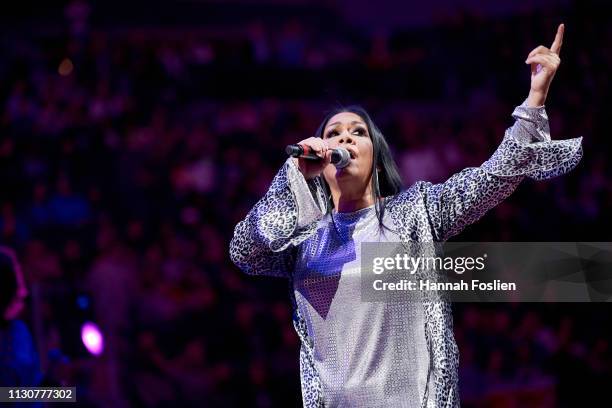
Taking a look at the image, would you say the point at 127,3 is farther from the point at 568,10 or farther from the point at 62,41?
the point at 568,10

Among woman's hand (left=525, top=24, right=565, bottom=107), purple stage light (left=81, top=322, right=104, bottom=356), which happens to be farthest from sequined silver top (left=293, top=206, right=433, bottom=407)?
purple stage light (left=81, top=322, right=104, bottom=356)

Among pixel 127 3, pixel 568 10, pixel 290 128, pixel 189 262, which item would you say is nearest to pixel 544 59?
pixel 189 262

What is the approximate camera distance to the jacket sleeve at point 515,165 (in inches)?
91.2

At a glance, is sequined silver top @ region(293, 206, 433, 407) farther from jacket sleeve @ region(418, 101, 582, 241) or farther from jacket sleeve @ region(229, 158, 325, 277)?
jacket sleeve @ region(418, 101, 582, 241)

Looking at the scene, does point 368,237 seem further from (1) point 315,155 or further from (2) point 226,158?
(2) point 226,158

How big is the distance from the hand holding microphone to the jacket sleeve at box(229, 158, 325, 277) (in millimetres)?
29

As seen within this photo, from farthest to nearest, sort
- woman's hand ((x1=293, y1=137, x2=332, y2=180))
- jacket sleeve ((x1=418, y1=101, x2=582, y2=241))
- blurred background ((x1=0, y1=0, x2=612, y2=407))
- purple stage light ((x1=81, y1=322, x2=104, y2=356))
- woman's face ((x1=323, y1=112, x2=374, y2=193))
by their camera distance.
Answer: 1. blurred background ((x1=0, y1=0, x2=612, y2=407))
2. purple stage light ((x1=81, y1=322, x2=104, y2=356))
3. woman's face ((x1=323, y1=112, x2=374, y2=193))
4. woman's hand ((x1=293, y1=137, x2=332, y2=180))
5. jacket sleeve ((x1=418, y1=101, x2=582, y2=241))

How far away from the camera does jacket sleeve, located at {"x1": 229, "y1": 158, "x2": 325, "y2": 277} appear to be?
2459mm

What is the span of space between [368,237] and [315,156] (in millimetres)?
284

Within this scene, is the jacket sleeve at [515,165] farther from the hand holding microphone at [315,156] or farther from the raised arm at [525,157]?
the hand holding microphone at [315,156]

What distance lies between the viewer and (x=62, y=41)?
828 cm

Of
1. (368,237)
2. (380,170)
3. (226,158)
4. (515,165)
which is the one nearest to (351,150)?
(380,170)

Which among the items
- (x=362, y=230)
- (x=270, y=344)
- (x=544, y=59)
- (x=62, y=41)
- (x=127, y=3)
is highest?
(x=127, y=3)

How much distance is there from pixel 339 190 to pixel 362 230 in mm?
186
